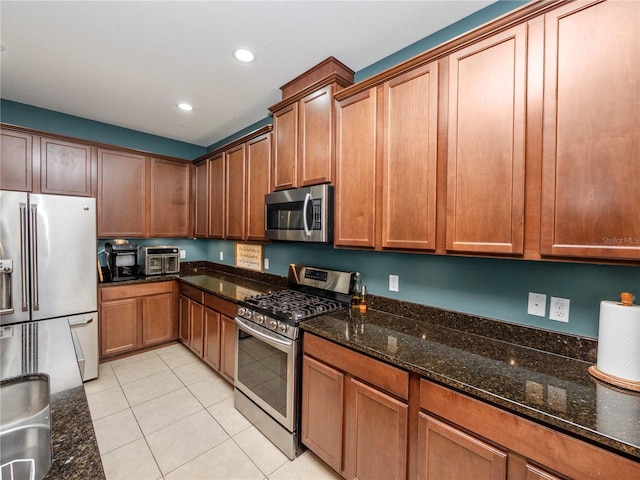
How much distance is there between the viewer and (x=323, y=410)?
1.71m

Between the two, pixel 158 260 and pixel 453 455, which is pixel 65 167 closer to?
pixel 158 260

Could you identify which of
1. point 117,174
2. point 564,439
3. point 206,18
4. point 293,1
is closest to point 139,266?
point 117,174

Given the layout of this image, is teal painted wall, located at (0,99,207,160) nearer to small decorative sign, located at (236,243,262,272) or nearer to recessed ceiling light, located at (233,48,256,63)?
small decorative sign, located at (236,243,262,272)

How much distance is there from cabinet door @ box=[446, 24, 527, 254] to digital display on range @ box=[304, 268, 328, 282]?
1163 millimetres

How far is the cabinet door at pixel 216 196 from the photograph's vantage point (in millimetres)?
3371

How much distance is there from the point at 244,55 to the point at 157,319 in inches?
121

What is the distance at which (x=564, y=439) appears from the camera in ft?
2.99

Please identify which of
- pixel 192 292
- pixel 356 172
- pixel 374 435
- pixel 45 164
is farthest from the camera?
pixel 192 292

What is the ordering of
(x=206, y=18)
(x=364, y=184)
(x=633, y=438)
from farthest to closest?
(x=364, y=184) → (x=206, y=18) → (x=633, y=438)

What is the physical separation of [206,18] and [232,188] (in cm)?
170

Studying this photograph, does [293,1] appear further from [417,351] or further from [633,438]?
[633,438]

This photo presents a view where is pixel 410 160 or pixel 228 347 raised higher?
pixel 410 160

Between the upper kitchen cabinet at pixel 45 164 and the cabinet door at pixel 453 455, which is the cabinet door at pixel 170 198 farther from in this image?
the cabinet door at pixel 453 455

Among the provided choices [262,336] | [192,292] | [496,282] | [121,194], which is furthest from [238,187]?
[496,282]
